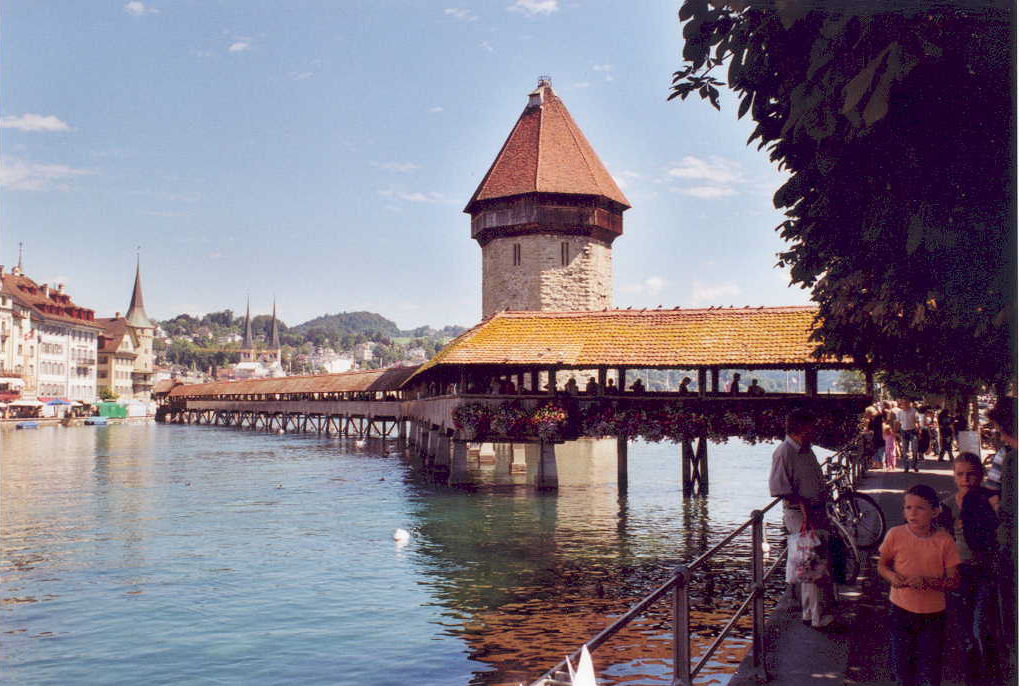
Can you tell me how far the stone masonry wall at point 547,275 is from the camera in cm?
4694

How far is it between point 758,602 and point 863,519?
4851mm

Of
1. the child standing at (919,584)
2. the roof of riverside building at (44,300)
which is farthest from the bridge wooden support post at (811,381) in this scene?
the roof of riverside building at (44,300)

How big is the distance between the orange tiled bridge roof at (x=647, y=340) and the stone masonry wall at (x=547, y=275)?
63.2ft

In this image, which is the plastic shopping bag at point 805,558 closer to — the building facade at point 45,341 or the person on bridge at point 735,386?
the person on bridge at point 735,386

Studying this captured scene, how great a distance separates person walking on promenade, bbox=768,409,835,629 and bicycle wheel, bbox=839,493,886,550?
137 inches

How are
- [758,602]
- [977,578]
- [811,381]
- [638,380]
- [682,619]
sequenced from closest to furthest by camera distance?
1. [682,619]
2. [977,578]
3. [758,602]
4. [811,381]
5. [638,380]

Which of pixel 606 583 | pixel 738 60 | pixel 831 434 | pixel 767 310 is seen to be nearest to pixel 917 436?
pixel 831 434

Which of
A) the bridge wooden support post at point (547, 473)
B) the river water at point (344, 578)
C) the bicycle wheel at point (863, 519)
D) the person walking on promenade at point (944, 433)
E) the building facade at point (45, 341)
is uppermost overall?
the building facade at point (45, 341)

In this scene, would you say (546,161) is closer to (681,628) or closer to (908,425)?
(908,425)

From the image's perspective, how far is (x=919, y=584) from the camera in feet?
17.0

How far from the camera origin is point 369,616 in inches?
543

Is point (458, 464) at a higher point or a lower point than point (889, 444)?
lower

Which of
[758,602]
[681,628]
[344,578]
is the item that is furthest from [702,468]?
[681,628]

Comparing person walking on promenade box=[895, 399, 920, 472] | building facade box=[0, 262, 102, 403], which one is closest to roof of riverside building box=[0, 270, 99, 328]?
building facade box=[0, 262, 102, 403]
